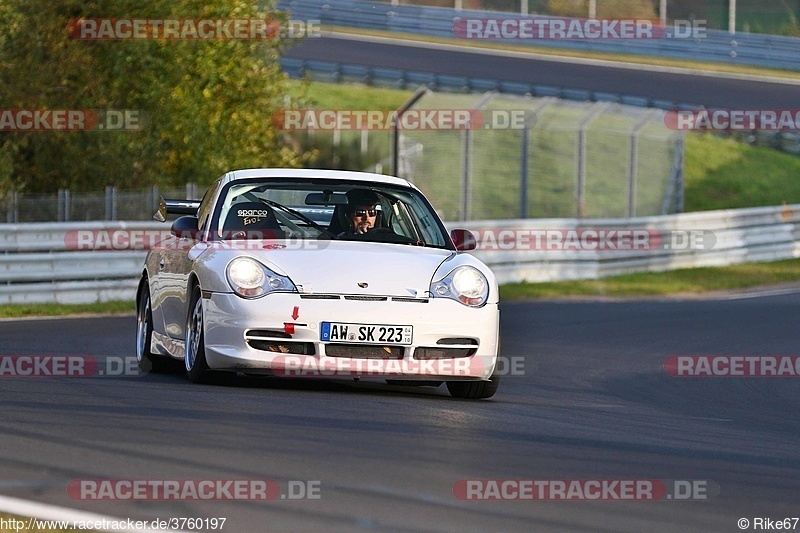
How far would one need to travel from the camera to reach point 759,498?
6031 millimetres

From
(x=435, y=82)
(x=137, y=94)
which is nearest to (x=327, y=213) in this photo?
(x=137, y=94)

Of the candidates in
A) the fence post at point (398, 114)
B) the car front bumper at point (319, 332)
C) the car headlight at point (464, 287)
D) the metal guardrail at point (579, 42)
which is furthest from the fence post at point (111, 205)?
the metal guardrail at point (579, 42)

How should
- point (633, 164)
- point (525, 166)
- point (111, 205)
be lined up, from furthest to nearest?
point (633, 164) < point (525, 166) < point (111, 205)

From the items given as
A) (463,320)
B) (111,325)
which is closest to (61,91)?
(111,325)

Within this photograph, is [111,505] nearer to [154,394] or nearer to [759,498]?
[759,498]

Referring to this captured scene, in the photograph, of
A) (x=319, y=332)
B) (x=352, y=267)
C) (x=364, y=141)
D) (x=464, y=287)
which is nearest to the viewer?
(x=319, y=332)

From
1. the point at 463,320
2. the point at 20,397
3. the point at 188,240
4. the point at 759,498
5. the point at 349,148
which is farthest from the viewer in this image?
the point at 349,148

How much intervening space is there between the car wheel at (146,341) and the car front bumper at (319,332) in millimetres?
1845

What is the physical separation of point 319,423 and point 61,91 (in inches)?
633

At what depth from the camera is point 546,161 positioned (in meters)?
35.8

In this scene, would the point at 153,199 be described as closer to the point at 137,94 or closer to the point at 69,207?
the point at 69,207

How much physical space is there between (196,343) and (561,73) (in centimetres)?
3094

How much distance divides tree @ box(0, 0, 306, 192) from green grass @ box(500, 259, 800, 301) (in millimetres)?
5692

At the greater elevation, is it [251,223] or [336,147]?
[336,147]
